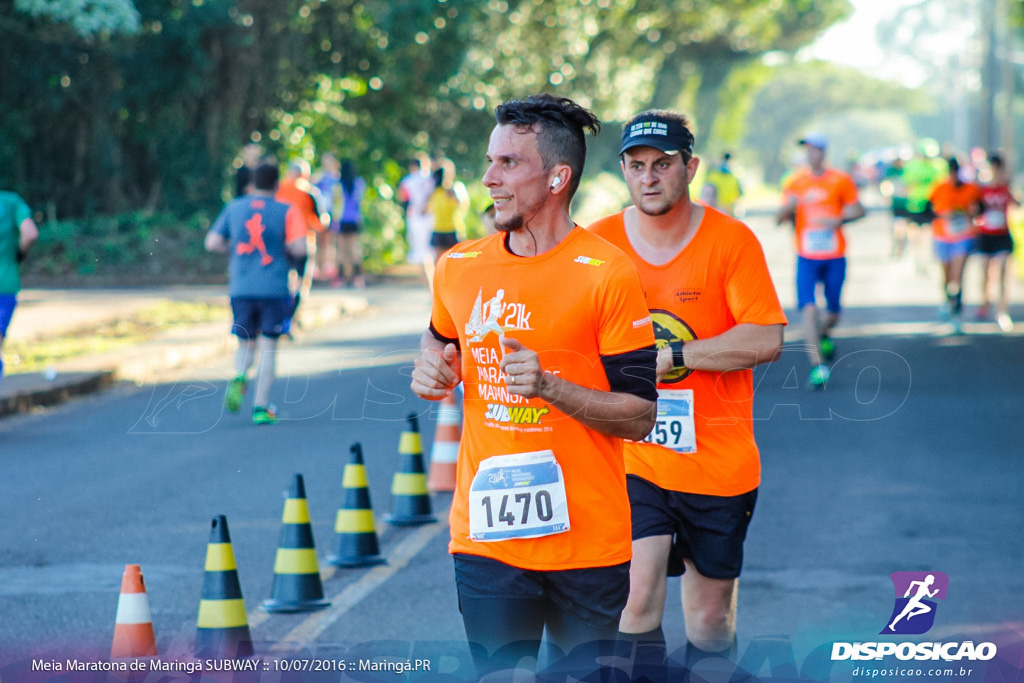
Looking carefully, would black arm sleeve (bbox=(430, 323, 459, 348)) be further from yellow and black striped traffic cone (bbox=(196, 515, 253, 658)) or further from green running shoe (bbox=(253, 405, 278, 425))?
green running shoe (bbox=(253, 405, 278, 425))

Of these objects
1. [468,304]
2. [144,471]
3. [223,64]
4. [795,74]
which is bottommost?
[144,471]

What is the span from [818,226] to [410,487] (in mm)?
6108

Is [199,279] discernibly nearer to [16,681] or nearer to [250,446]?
[250,446]

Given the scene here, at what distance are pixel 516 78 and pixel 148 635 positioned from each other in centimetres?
3121

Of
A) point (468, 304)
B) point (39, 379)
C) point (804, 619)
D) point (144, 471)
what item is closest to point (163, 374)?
point (39, 379)

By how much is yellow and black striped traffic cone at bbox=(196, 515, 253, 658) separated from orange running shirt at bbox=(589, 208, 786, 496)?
164 centimetres

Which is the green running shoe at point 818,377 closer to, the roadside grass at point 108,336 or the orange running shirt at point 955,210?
the orange running shirt at point 955,210

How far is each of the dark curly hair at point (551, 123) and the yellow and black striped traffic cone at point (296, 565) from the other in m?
3.06

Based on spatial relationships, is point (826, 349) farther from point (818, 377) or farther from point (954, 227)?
point (954, 227)

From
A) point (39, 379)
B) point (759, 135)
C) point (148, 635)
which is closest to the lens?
point (148, 635)

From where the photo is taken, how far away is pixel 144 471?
990 cm

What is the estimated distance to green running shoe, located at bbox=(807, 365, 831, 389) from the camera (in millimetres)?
12625

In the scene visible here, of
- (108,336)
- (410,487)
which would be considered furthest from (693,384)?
(108,336)

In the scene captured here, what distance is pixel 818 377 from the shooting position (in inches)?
498
